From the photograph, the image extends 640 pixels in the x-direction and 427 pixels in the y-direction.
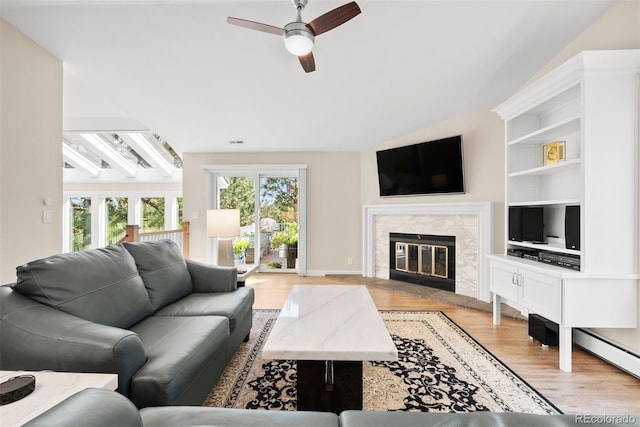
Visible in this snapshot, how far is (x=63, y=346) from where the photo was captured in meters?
1.33

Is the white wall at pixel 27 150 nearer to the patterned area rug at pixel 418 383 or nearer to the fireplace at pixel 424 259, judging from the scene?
the patterned area rug at pixel 418 383

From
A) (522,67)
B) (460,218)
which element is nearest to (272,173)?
(460,218)

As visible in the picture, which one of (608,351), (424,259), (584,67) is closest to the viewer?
(584,67)

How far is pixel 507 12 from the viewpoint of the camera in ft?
7.94

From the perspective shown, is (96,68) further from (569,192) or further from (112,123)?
(569,192)

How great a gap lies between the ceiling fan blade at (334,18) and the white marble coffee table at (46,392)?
7.20ft

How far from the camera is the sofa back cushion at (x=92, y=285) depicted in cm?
154

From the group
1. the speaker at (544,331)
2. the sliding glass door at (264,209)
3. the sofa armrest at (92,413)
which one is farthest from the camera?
the sliding glass door at (264,209)

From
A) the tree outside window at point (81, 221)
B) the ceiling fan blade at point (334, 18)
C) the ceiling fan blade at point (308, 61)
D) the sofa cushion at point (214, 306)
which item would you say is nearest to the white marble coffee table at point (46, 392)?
the sofa cushion at point (214, 306)

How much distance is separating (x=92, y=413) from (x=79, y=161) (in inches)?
319

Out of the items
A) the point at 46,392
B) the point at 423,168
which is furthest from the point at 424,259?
the point at 46,392

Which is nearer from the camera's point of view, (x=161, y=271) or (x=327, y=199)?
(x=161, y=271)

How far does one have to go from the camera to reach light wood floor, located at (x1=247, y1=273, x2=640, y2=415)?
188cm

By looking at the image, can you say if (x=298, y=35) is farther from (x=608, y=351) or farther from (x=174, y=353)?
(x=608, y=351)
